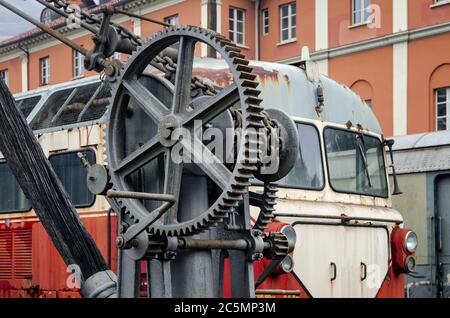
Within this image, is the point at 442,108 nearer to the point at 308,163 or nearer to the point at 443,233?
the point at 443,233

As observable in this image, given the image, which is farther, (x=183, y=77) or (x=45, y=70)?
(x=45, y=70)

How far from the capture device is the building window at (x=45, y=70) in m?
22.0

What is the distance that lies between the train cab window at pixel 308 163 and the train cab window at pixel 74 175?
1796 mm

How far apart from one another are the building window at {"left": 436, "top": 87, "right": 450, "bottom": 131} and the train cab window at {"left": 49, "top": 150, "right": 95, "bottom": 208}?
710 inches

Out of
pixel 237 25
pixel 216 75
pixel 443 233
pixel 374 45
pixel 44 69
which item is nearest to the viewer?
pixel 216 75

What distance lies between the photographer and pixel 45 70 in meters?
22.7

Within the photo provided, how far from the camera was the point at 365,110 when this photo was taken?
28.6 ft

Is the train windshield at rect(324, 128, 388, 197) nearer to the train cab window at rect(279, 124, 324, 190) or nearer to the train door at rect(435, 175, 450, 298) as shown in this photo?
the train cab window at rect(279, 124, 324, 190)

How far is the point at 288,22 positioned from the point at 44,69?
9.29m

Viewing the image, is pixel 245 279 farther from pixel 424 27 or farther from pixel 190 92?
pixel 424 27

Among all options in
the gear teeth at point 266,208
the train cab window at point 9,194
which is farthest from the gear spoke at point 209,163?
the train cab window at point 9,194

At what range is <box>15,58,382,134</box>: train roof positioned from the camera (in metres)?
7.41

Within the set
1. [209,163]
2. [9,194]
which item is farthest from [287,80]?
[209,163]
